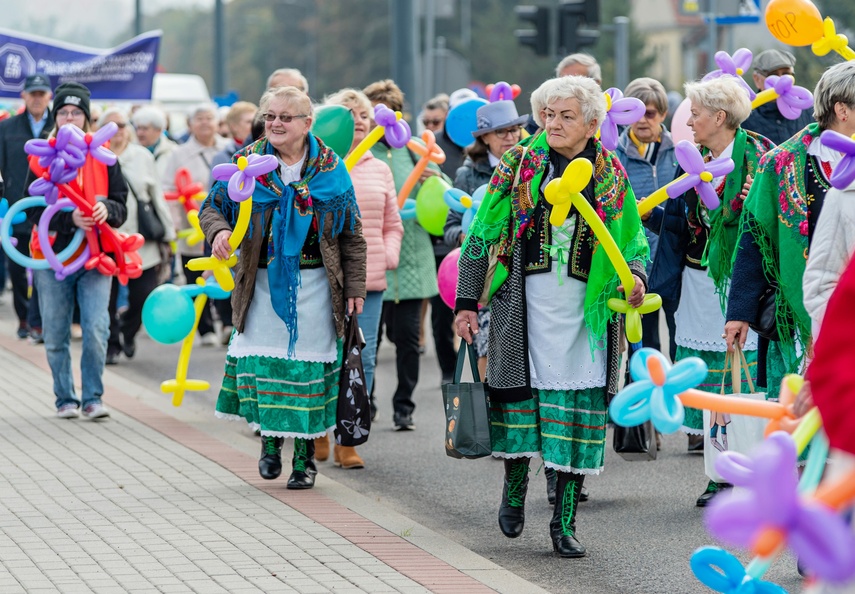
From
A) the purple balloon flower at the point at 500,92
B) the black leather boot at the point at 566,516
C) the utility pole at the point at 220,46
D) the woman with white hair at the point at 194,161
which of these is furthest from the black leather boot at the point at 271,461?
the utility pole at the point at 220,46

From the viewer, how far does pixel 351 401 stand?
7156 millimetres

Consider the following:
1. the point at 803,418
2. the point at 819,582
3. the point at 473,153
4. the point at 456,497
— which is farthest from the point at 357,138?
the point at 819,582

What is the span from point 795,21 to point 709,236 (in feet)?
3.49

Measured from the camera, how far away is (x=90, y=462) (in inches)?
304

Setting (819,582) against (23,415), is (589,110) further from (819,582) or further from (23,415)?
(23,415)

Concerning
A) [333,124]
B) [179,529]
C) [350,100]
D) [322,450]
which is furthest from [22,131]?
[179,529]

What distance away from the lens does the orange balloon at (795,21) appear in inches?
271

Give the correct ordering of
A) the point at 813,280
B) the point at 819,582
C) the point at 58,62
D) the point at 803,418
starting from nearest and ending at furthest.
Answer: the point at 819,582 → the point at 803,418 → the point at 813,280 → the point at 58,62

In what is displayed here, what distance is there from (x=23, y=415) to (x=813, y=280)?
5.84m

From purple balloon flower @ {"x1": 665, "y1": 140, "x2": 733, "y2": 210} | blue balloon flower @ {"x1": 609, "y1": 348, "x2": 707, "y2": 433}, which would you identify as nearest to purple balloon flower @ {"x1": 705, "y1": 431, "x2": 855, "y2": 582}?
blue balloon flower @ {"x1": 609, "y1": 348, "x2": 707, "y2": 433}

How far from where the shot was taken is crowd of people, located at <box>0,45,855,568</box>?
18.4 ft

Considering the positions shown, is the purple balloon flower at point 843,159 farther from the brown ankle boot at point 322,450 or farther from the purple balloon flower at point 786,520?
the brown ankle boot at point 322,450

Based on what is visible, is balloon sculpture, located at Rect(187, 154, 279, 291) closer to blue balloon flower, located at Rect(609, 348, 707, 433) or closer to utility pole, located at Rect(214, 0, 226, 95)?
blue balloon flower, located at Rect(609, 348, 707, 433)

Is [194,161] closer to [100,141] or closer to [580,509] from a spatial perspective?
[100,141]
